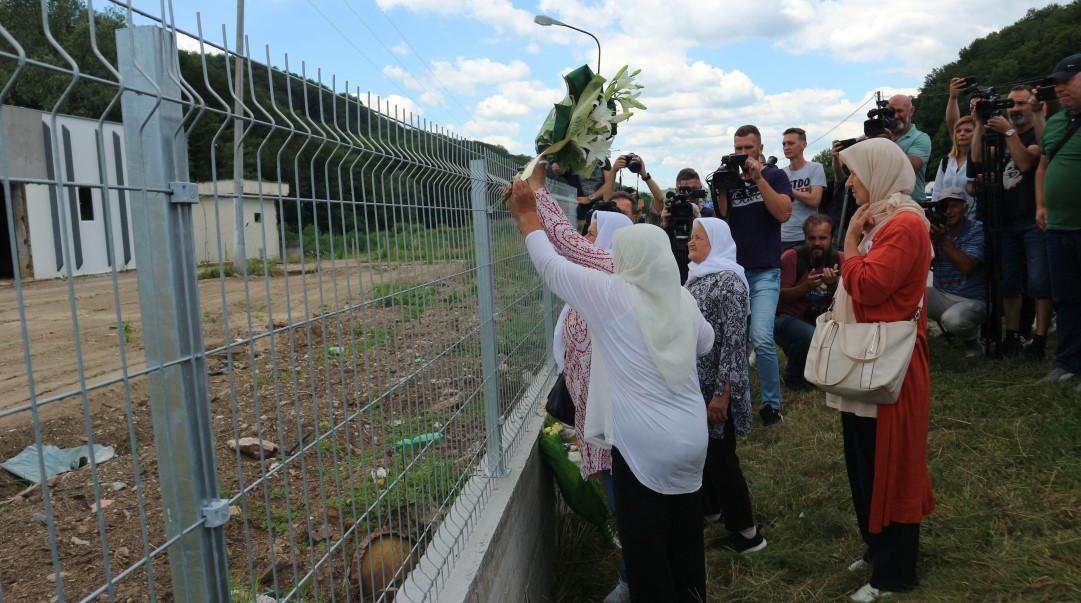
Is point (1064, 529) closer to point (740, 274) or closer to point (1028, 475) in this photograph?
point (1028, 475)

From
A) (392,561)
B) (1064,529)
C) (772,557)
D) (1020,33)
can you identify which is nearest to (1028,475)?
(1064,529)

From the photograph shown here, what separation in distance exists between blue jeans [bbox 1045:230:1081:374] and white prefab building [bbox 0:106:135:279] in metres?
5.23

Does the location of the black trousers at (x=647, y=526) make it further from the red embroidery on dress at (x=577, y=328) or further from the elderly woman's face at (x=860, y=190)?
the elderly woman's face at (x=860, y=190)

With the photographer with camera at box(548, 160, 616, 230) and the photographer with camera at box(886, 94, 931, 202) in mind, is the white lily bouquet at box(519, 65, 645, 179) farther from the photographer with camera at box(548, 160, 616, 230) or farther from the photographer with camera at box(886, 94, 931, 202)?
the photographer with camera at box(886, 94, 931, 202)

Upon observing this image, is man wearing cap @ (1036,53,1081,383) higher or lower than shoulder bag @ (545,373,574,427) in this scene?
higher

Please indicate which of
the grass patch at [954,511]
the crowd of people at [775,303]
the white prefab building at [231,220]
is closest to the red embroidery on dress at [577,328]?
the crowd of people at [775,303]

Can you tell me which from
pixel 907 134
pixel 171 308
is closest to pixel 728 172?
pixel 907 134

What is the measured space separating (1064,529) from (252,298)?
3632 mm

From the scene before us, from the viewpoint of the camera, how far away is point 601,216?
4.20 m

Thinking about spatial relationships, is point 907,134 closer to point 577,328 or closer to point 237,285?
point 577,328

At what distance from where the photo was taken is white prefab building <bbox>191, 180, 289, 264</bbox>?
1.47 metres

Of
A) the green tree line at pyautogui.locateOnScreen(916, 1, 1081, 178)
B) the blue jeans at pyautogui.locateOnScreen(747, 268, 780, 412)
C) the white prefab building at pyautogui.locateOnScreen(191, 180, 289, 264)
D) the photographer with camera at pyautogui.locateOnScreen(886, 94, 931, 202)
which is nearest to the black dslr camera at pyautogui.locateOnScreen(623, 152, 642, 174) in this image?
the blue jeans at pyautogui.locateOnScreen(747, 268, 780, 412)

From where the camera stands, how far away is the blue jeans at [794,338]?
241 inches

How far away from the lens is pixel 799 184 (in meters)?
6.63
